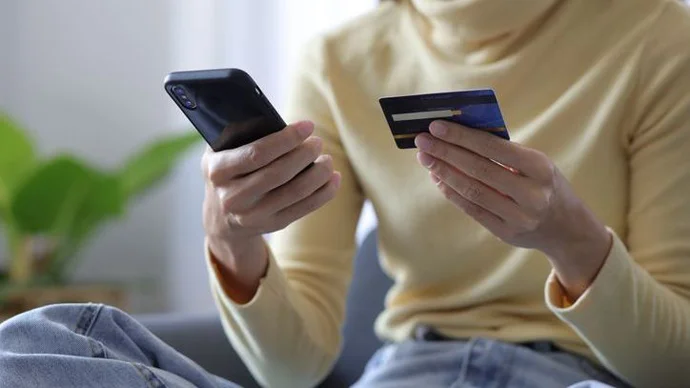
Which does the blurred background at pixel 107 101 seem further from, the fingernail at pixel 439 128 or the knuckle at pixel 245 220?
the fingernail at pixel 439 128

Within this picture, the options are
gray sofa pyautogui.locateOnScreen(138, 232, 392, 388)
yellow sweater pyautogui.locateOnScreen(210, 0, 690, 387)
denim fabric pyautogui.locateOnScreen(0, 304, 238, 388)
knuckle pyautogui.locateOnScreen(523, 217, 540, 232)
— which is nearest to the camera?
denim fabric pyautogui.locateOnScreen(0, 304, 238, 388)

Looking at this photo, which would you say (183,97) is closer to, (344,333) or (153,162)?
(344,333)

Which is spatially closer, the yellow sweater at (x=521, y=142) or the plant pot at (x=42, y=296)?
the yellow sweater at (x=521, y=142)

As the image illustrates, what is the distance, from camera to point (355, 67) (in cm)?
112

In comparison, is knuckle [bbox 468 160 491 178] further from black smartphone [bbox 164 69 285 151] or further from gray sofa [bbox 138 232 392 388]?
gray sofa [bbox 138 232 392 388]

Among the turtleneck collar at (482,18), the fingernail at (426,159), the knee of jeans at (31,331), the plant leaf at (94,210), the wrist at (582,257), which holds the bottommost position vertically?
the plant leaf at (94,210)

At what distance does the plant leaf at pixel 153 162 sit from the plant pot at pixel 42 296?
0.22 metres

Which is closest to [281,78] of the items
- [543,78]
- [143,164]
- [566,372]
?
[143,164]

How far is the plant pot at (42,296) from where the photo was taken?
83.5 inches

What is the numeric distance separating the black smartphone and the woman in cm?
2

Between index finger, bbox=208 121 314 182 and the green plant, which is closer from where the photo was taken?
index finger, bbox=208 121 314 182

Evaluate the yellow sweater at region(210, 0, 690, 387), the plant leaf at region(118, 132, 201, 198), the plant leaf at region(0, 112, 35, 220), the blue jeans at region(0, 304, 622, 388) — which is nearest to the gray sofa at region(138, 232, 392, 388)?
the yellow sweater at region(210, 0, 690, 387)

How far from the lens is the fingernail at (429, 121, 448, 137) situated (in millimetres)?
771

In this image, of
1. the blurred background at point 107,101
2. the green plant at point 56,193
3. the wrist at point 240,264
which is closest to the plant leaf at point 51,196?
the green plant at point 56,193
